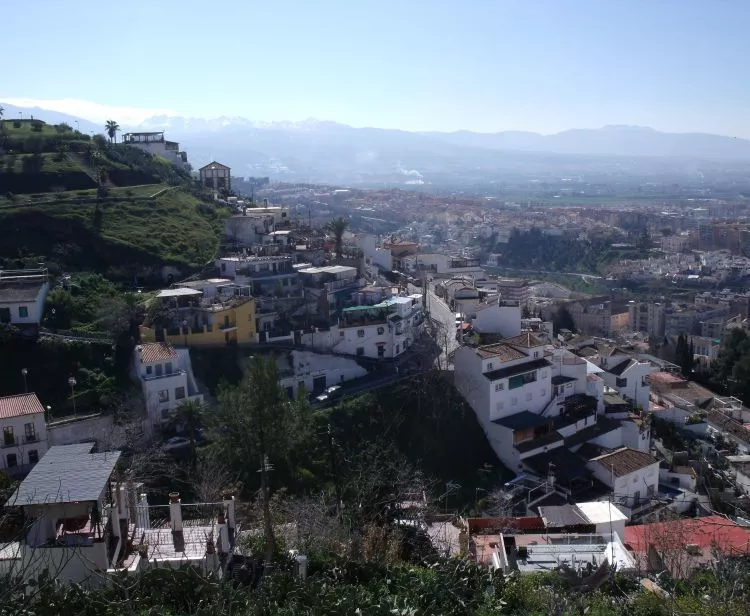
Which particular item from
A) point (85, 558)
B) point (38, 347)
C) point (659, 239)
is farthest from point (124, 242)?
point (659, 239)

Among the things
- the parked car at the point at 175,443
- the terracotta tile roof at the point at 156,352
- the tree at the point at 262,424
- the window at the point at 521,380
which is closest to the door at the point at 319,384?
the terracotta tile roof at the point at 156,352

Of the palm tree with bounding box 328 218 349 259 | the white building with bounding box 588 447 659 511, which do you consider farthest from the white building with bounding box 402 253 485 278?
the white building with bounding box 588 447 659 511

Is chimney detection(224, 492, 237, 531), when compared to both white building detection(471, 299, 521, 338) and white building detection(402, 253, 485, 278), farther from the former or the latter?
white building detection(402, 253, 485, 278)

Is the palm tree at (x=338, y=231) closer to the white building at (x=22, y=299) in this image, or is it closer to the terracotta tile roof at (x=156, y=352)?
the terracotta tile roof at (x=156, y=352)

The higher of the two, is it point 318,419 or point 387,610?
point 387,610

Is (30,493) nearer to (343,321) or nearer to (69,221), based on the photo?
(343,321)

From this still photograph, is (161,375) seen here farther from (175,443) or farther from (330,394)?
(330,394)

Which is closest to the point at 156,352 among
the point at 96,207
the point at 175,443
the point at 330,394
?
the point at 175,443
